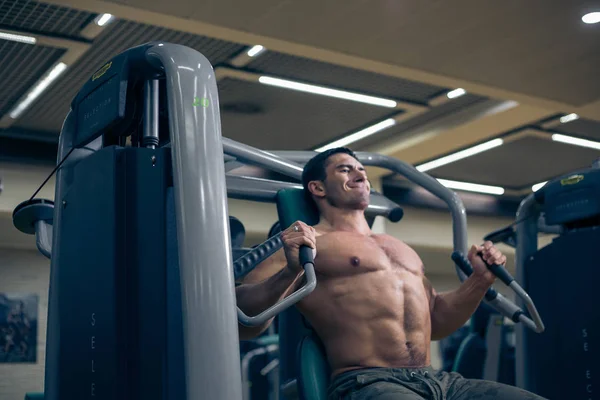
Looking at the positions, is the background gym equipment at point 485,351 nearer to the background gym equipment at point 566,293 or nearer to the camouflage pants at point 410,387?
the background gym equipment at point 566,293

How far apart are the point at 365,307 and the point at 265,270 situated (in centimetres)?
30

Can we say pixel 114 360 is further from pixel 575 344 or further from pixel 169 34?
pixel 169 34

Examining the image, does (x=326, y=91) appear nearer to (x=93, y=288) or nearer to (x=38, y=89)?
(x=38, y=89)

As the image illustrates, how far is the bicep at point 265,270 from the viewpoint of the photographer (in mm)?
2225

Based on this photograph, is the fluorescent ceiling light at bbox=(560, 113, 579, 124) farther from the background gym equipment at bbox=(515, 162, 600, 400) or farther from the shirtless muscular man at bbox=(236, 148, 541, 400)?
the shirtless muscular man at bbox=(236, 148, 541, 400)

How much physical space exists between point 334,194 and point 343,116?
364 cm

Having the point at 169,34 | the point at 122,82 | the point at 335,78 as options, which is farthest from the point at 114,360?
the point at 335,78

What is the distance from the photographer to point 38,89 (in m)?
5.34

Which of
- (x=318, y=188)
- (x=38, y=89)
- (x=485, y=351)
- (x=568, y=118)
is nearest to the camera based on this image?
(x=318, y=188)

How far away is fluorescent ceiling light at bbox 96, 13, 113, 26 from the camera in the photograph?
428 centimetres

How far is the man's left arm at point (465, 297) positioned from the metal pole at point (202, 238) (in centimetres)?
95

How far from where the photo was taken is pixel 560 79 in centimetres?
518

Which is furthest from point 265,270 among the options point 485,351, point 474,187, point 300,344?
point 474,187

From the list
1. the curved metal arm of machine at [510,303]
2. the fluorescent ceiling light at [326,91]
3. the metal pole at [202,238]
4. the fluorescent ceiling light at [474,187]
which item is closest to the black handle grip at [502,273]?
the curved metal arm of machine at [510,303]
